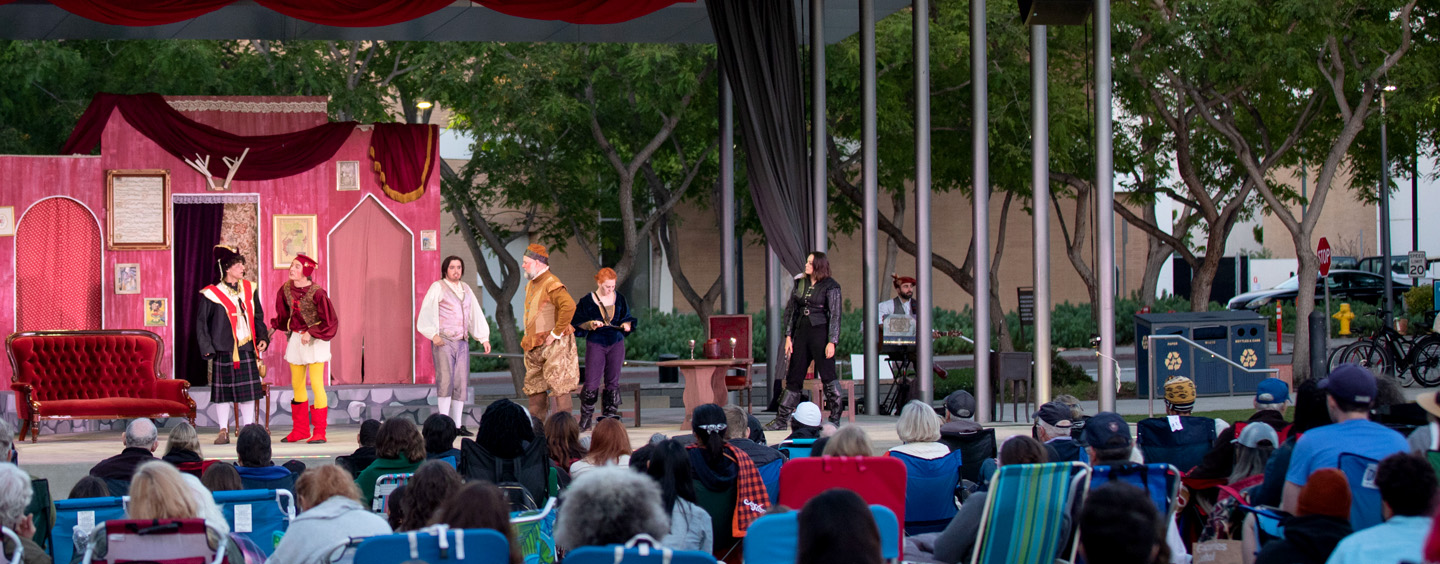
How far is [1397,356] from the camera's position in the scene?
1745cm

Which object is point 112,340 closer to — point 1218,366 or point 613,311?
point 613,311

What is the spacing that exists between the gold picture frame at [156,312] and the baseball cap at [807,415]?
874 centimetres

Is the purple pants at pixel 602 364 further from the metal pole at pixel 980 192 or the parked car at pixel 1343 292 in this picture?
the parked car at pixel 1343 292

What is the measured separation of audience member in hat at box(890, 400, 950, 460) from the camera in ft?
21.8

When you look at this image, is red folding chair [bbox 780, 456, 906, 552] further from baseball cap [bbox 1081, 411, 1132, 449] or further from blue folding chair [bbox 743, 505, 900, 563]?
blue folding chair [bbox 743, 505, 900, 563]

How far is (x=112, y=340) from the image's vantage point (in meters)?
13.2

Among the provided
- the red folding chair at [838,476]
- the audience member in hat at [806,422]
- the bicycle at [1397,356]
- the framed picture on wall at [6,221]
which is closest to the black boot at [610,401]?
the audience member in hat at [806,422]

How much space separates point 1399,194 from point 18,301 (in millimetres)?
34710

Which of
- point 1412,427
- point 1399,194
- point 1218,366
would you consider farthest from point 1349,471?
point 1399,194

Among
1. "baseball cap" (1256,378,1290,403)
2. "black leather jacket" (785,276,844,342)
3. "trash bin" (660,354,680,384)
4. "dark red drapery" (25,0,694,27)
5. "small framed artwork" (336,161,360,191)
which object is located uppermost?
"dark red drapery" (25,0,694,27)

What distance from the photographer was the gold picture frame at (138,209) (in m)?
14.2

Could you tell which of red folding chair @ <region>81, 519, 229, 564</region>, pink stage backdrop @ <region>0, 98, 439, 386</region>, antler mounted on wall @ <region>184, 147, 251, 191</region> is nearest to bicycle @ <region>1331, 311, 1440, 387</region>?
pink stage backdrop @ <region>0, 98, 439, 386</region>

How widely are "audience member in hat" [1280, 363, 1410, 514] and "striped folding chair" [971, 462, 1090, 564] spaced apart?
2.60ft

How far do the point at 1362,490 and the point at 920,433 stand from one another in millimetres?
2121
